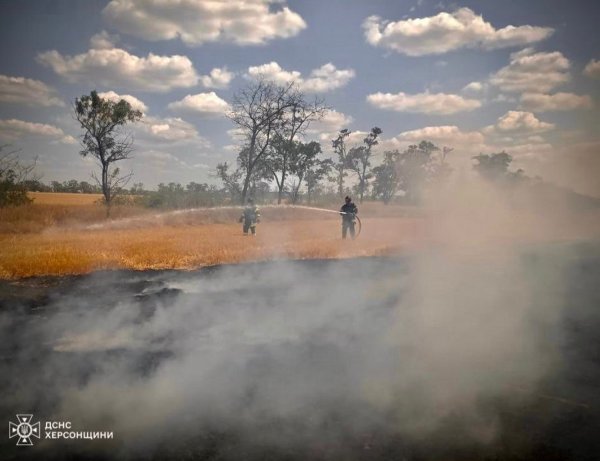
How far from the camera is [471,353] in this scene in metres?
5.49

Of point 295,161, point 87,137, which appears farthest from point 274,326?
point 295,161

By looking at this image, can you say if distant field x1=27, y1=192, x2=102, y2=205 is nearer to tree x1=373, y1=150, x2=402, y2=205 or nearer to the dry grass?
the dry grass

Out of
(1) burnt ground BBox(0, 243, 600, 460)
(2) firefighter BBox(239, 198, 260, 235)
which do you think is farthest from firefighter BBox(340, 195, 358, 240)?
(1) burnt ground BBox(0, 243, 600, 460)

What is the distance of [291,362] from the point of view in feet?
16.8

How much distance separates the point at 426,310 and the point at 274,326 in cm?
317

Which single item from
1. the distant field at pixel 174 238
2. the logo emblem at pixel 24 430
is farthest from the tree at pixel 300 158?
the logo emblem at pixel 24 430

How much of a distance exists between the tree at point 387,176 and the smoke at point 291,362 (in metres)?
65.6

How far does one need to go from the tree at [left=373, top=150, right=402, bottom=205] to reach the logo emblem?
2882 inches

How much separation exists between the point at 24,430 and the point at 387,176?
74785 millimetres

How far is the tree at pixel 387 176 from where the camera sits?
244 ft

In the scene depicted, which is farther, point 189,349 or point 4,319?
Result: point 4,319

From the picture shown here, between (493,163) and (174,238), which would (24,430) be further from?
(493,163)

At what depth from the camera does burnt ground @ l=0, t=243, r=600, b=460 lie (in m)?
3.32

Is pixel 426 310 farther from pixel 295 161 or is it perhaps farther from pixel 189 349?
pixel 295 161
